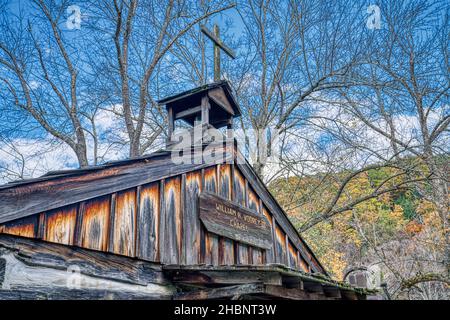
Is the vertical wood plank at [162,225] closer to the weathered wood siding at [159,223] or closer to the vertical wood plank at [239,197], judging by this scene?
the weathered wood siding at [159,223]

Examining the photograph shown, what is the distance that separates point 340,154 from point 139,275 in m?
7.97

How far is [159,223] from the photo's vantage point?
5.43 m

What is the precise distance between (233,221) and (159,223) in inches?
69.6

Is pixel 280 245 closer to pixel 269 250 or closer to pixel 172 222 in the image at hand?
pixel 269 250

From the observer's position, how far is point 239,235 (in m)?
6.83

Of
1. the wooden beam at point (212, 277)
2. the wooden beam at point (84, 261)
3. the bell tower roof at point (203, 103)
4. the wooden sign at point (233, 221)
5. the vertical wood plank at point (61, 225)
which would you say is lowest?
the wooden beam at point (212, 277)

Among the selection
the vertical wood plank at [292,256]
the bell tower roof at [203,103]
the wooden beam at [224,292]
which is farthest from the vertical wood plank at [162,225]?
the vertical wood plank at [292,256]

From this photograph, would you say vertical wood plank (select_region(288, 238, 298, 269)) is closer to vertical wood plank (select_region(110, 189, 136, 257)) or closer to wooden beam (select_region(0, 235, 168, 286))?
wooden beam (select_region(0, 235, 168, 286))

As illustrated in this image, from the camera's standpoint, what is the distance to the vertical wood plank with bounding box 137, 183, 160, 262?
199 inches

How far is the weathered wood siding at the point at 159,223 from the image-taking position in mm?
4199

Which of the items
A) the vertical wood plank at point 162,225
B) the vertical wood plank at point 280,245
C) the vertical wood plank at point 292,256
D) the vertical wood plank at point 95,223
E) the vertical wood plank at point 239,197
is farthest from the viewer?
the vertical wood plank at point 292,256

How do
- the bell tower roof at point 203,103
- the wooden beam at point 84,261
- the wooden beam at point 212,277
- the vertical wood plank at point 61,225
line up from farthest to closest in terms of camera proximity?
the bell tower roof at point 203,103
the wooden beam at point 212,277
the vertical wood plank at point 61,225
the wooden beam at point 84,261

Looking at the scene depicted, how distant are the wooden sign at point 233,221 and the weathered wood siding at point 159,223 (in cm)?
11
